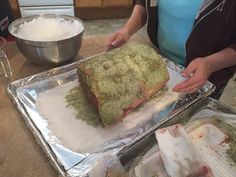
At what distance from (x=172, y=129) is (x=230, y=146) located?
0.53ft

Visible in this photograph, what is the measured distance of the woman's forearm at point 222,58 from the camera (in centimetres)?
88

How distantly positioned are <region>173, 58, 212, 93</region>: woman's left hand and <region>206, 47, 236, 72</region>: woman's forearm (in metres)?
0.03

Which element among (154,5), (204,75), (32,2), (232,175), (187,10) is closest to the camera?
(232,175)

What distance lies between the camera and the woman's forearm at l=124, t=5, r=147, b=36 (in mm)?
1131

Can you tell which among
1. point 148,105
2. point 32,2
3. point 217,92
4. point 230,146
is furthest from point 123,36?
point 32,2

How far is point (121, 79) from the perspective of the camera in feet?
2.68

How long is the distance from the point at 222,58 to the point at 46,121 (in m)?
0.59

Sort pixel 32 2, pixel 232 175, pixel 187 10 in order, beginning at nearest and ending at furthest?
pixel 232 175
pixel 187 10
pixel 32 2

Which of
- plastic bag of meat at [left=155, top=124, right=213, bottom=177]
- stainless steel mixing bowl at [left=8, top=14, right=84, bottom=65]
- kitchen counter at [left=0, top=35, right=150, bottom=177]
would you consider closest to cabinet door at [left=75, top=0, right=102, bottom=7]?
stainless steel mixing bowl at [left=8, top=14, right=84, bottom=65]

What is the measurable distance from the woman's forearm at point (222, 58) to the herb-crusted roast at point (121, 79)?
0.15 metres

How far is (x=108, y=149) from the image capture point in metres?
0.71

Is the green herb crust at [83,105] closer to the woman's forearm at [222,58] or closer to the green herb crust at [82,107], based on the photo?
the green herb crust at [82,107]

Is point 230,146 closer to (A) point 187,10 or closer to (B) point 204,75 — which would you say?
(B) point 204,75

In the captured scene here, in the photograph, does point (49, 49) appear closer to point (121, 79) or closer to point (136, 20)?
point (121, 79)
